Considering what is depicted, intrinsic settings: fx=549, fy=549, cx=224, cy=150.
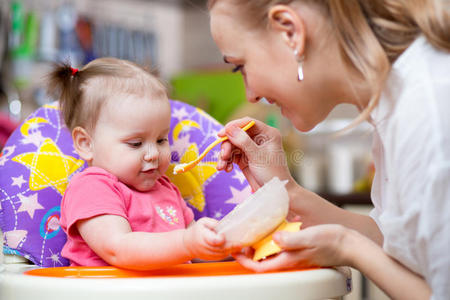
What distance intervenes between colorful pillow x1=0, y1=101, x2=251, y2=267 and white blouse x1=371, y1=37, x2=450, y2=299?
382 millimetres

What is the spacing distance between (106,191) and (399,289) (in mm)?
456

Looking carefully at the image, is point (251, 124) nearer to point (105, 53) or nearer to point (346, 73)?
point (346, 73)

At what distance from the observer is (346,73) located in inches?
32.2

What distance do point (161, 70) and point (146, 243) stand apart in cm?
172

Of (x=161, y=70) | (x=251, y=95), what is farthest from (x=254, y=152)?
(x=161, y=70)

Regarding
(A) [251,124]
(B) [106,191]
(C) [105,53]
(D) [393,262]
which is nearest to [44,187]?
(B) [106,191]

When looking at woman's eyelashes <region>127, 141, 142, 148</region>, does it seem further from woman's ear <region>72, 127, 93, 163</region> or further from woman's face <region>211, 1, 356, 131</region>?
woman's face <region>211, 1, 356, 131</region>

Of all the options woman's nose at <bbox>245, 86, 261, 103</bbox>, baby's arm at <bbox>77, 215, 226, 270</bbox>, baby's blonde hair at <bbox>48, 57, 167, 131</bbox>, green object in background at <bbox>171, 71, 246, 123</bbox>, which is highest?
baby's blonde hair at <bbox>48, 57, 167, 131</bbox>

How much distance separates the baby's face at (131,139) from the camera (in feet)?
3.00

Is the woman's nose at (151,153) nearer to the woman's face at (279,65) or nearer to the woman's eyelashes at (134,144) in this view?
the woman's eyelashes at (134,144)

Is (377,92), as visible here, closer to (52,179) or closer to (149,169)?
(149,169)

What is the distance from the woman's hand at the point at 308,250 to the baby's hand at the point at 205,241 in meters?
0.06

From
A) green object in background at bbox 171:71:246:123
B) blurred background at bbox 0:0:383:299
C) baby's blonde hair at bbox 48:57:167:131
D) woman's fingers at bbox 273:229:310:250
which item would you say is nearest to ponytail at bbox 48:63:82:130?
baby's blonde hair at bbox 48:57:167:131

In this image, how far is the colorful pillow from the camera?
96 cm
